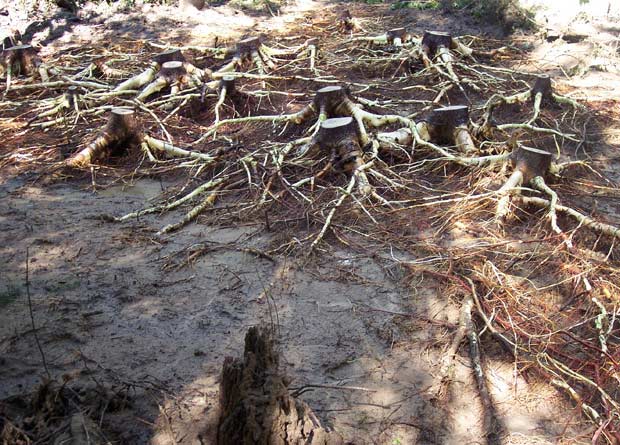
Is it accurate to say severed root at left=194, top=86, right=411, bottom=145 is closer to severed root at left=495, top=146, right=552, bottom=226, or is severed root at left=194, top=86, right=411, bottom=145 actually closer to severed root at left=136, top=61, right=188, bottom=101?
severed root at left=495, top=146, right=552, bottom=226

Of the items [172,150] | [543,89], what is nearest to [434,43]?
[543,89]

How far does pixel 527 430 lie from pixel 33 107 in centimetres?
703

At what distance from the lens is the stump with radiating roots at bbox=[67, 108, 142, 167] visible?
20.4 ft

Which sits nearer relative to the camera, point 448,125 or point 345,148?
point 345,148

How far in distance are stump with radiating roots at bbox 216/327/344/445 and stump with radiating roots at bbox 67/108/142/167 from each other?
419 centimetres

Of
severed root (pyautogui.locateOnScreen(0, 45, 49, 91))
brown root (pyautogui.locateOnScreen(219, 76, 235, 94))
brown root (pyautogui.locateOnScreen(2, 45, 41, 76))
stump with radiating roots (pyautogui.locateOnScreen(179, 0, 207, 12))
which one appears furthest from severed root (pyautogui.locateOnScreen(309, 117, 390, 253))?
stump with radiating roots (pyautogui.locateOnScreen(179, 0, 207, 12))

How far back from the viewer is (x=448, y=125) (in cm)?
600

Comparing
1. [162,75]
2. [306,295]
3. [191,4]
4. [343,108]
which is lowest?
[191,4]

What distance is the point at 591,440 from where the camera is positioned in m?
2.98

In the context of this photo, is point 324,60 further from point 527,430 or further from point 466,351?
point 527,430

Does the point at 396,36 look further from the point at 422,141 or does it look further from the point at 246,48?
the point at 422,141

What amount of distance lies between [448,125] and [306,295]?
9.16ft

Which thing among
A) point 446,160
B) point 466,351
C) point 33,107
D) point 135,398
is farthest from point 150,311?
point 33,107

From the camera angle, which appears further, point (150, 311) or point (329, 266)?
point (329, 266)
